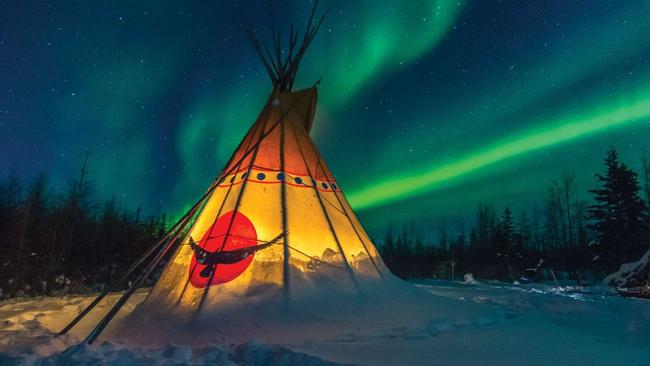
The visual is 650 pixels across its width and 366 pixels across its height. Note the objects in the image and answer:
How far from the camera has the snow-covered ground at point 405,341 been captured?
288 centimetres

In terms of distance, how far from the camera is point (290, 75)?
8055 millimetres

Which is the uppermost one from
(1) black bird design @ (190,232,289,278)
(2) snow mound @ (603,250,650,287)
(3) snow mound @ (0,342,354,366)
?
(1) black bird design @ (190,232,289,278)

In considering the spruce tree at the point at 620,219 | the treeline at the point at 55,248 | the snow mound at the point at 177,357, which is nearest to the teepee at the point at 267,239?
the snow mound at the point at 177,357

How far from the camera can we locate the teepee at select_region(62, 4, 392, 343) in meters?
4.97

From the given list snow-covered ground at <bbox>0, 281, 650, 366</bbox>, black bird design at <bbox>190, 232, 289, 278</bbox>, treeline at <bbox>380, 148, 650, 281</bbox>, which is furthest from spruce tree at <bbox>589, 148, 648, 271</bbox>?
black bird design at <bbox>190, 232, 289, 278</bbox>

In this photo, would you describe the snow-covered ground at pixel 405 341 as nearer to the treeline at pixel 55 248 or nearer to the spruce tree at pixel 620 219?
the treeline at pixel 55 248

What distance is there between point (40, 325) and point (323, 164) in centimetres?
505

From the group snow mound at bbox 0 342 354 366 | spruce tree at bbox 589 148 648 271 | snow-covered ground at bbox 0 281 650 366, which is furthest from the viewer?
spruce tree at bbox 589 148 648 271

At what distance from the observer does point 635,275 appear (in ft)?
38.4

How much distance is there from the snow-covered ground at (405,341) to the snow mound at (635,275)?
7.26m

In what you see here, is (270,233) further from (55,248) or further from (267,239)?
(55,248)

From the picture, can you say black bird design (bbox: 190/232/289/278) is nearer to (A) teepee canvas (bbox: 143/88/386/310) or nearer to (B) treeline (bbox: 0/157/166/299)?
(A) teepee canvas (bbox: 143/88/386/310)

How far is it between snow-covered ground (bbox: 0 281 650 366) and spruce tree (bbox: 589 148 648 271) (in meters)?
15.5

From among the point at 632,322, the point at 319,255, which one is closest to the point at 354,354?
the point at 319,255
